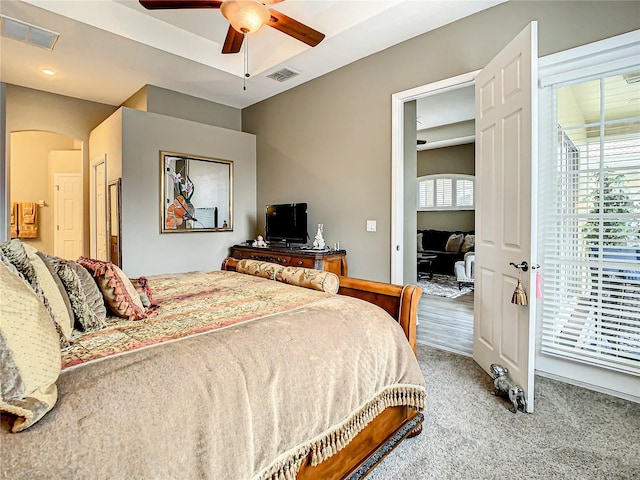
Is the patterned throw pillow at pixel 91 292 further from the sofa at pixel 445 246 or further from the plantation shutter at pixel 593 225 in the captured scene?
the sofa at pixel 445 246

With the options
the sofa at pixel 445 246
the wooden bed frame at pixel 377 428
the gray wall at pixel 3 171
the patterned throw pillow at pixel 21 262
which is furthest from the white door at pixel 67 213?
the sofa at pixel 445 246

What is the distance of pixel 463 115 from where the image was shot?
21.7 feet

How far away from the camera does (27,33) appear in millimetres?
3322

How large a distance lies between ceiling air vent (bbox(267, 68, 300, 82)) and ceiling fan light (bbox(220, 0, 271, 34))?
1.80 m

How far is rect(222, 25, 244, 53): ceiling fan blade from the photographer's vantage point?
2.84m

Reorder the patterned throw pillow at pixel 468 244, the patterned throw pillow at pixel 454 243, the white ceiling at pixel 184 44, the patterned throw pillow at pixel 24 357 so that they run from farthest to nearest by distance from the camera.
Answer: the patterned throw pillow at pixel 454 243 → the patterned throw pillow at pixel 468 244 → the white ceiling at pixel 184 44 → the patterned throw pillow at pixel 24 357

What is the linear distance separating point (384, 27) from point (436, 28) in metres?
0.49

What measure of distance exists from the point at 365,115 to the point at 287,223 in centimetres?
161

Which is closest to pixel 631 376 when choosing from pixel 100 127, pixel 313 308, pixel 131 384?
pixel 313 308

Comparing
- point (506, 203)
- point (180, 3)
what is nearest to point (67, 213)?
point (180, 3)

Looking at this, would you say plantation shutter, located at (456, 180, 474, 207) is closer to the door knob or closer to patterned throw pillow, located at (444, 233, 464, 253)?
patterned throw pillow, located at (444, 233, 464, 253)

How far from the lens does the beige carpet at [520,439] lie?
1650mm

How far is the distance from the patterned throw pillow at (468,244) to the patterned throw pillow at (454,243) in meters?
0.10

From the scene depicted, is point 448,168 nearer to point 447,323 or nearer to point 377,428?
point 447,323
